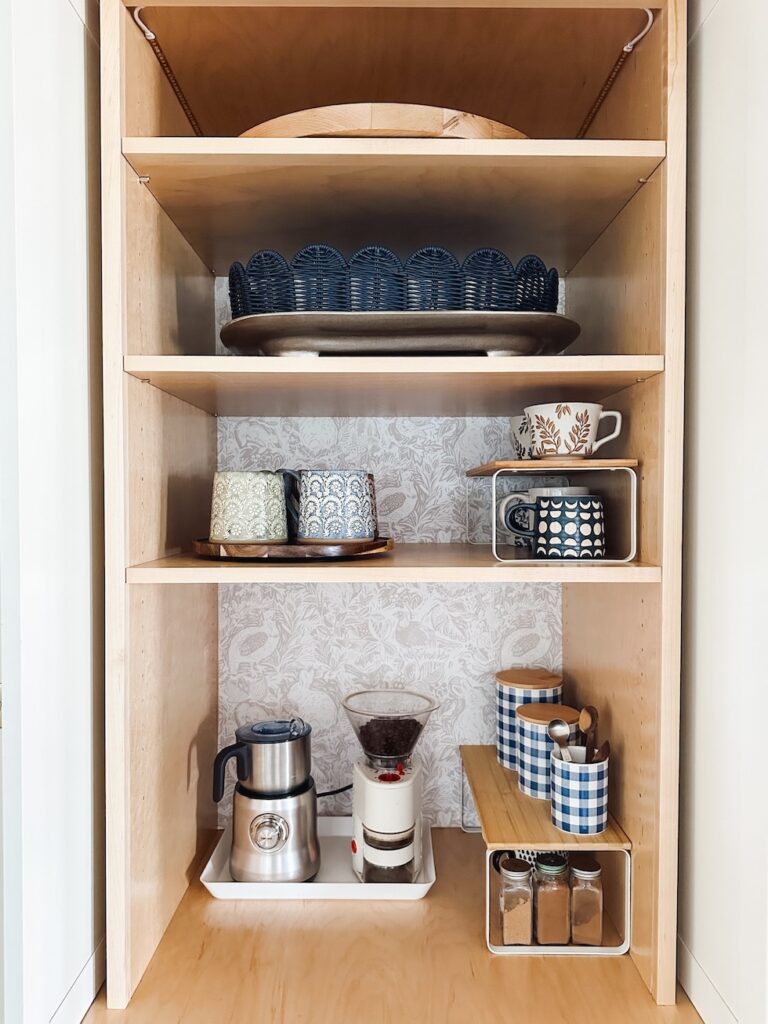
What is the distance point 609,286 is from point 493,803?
73cm

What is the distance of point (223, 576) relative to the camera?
818 millimetres

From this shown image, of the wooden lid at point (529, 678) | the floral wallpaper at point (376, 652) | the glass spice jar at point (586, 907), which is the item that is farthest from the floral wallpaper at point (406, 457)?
the glass spice jar at point (586, 907)

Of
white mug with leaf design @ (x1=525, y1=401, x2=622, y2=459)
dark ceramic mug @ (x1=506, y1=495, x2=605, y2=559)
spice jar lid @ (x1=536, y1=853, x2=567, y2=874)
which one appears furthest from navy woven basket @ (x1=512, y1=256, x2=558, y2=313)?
spice jar lid @ (x1=536, y1=853, x2=567, y2=874)

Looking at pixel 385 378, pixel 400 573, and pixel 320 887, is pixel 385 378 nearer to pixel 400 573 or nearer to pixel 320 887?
pixel 400 573

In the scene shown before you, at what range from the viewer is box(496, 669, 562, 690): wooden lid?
1.18 m

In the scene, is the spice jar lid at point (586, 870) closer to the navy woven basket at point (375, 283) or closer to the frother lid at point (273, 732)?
the frother lid at point (273, 732)

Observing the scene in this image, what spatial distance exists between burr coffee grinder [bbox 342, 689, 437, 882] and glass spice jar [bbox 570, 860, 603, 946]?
9.5 inches

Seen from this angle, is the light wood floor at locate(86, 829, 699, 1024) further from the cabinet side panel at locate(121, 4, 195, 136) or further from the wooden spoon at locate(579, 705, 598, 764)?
the cabinet side panel at locate(121, 4, 195, 136)

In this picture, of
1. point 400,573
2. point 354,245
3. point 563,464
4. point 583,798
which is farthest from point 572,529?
point 354,245

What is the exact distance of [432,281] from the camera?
905mm

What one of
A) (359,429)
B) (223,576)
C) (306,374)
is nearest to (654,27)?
(306,374)

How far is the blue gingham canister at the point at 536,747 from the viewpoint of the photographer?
104 centimetres

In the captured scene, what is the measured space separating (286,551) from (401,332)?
306 millimetres

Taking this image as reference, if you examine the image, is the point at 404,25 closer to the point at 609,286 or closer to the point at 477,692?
the point at 609,286
